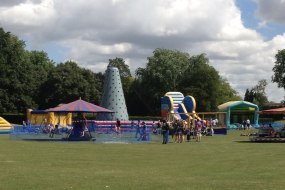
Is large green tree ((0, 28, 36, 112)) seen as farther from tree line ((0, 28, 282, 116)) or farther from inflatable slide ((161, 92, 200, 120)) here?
inflatable slide ((161, 92, 200, 120))

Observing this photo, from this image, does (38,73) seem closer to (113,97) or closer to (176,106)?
(113,97)

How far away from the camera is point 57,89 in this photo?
249 ft

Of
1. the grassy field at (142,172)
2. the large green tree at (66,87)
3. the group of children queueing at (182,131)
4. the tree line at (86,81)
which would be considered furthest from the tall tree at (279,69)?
the grassy field at (142,172)

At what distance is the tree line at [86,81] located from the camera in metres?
71.1

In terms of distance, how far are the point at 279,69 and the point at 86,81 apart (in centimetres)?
3924

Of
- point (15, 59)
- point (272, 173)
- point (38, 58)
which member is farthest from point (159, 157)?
point (38, 58)

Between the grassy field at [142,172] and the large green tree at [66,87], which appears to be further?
the large green tree at [66,87]

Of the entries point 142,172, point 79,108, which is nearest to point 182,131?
point 79,108

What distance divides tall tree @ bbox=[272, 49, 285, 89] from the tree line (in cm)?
1306

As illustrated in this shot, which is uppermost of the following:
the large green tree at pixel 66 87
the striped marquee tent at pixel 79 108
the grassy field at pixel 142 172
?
the large green tree at pixel 66 87

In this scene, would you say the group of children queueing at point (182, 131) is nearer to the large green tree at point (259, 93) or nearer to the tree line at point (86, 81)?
the tree line at point (86, 81)

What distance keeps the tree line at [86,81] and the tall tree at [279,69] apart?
1306cm

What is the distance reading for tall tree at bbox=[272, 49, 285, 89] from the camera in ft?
321

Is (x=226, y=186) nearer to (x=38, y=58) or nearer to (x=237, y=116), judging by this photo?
(x=237, y=116)
